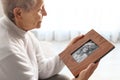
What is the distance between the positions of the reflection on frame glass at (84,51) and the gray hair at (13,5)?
323 millimetres

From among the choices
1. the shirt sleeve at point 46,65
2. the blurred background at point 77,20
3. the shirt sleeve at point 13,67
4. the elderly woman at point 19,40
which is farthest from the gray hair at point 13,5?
the blurred background at point 77,20

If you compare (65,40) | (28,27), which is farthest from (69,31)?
(28,27)

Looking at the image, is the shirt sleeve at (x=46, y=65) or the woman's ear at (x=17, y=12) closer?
the woman's ear at (x=17, y=12)

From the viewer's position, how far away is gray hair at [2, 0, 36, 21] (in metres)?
1.21

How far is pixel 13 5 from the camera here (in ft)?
3.98

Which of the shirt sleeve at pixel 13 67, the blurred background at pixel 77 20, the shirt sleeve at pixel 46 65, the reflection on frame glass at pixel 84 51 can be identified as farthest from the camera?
the blurred background at pixel 77 20

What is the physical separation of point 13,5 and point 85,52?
40 cm

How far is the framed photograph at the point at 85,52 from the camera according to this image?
4.08 feet

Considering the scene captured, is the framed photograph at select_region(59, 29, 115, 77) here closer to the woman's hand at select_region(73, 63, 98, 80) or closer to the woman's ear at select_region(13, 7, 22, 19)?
the woman's hand at select_region(73, 63, 98, 80)

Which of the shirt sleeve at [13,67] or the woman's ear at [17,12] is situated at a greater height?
the woman's ear at [17,12]

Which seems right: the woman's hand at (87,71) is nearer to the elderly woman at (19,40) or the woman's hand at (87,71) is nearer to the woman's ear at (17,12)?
the elderly woman at (19,40)

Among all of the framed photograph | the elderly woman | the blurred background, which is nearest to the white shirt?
the elderly woman

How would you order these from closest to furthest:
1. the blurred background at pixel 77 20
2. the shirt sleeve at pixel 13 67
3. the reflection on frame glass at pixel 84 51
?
the shirt sleeve at pixel 13 67, the reflection on frame glass at pixel 84 51, the blurred background at pixel 77 20

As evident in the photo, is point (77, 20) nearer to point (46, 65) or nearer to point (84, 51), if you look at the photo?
point (46, 65)
